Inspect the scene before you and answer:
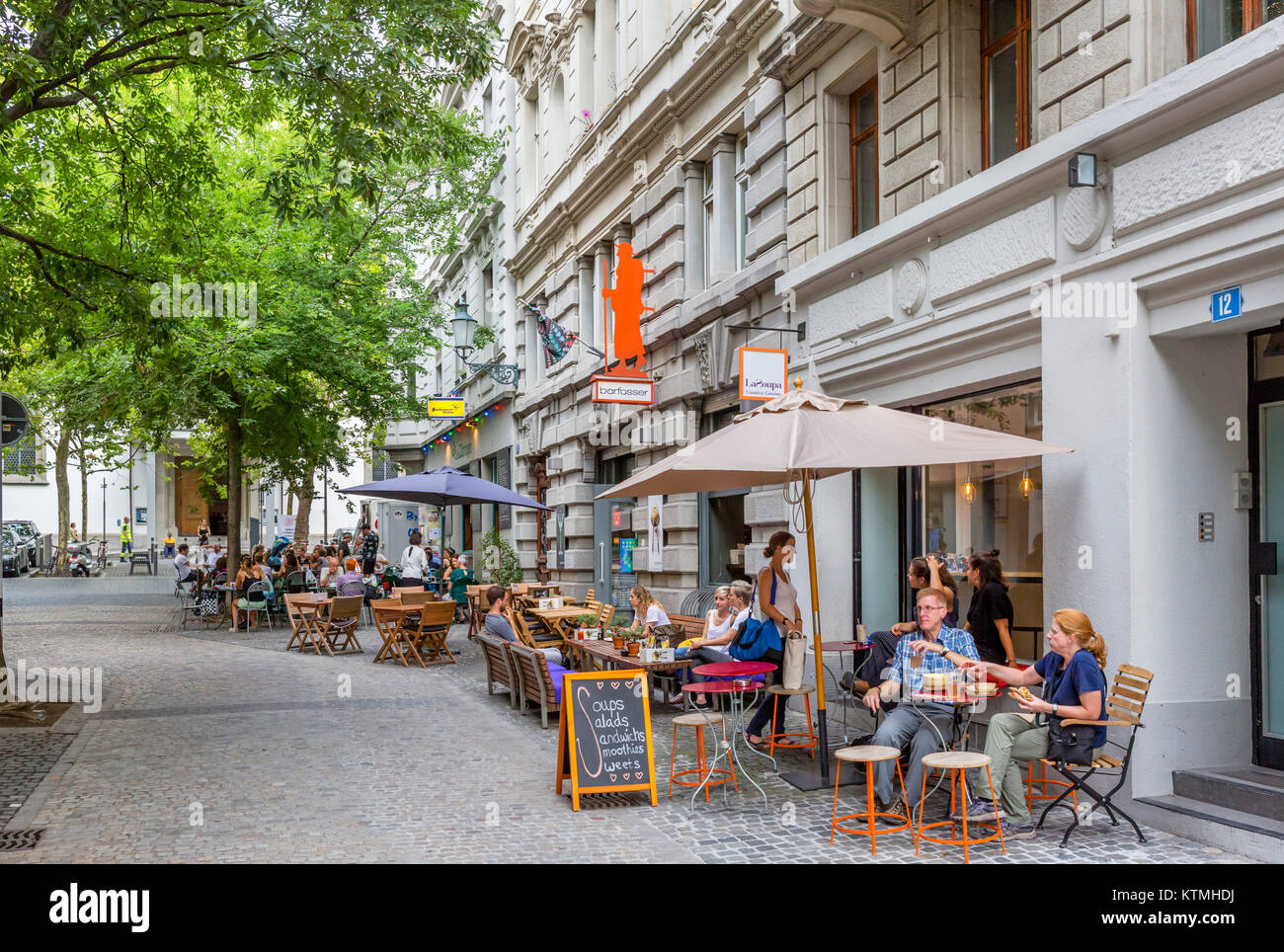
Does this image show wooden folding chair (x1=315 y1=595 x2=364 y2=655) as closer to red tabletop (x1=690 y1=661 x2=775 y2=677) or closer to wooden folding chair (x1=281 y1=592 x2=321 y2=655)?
wooden folding chair (x1=281 y1=592 x2=321 y2=655)

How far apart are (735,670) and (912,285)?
400 cm

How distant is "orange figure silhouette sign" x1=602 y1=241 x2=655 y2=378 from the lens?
16.9 meters

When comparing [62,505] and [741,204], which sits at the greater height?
[741,204]

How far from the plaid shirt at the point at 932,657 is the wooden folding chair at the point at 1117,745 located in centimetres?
84

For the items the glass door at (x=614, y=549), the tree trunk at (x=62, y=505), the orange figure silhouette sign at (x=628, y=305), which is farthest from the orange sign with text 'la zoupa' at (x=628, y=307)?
the tree trunk at (x=62, y=505)

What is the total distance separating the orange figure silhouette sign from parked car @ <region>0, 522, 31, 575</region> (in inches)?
1174

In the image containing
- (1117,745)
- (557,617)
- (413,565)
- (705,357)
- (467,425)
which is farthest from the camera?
(467,425)

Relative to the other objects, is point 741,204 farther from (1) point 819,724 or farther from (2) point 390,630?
(1) point 819,724

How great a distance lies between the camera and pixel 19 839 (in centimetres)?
650

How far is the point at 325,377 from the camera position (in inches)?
850

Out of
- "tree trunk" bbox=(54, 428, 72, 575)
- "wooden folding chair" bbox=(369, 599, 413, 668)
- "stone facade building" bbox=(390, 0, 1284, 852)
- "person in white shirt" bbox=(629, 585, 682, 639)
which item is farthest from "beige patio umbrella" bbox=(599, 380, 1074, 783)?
"tree trunk" bbox=(54, 428, 72, 575)

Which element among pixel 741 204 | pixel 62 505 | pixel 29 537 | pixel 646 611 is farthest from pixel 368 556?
pixel 29 537

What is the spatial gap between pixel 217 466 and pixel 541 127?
13.4m

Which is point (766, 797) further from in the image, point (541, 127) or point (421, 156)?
point (541, 127)
